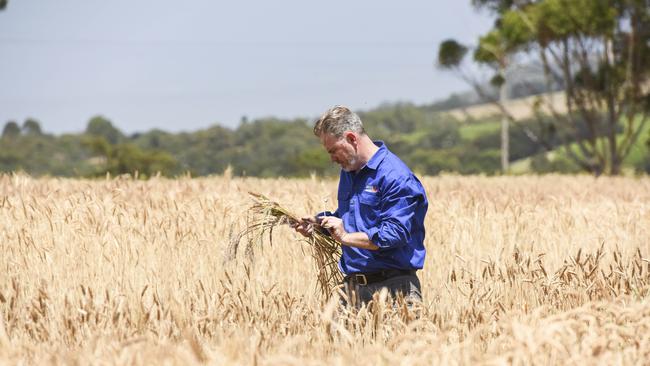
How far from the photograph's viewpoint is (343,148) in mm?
4629

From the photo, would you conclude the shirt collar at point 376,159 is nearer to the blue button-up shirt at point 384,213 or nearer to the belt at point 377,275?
the blue button-up shirt at point 384,213

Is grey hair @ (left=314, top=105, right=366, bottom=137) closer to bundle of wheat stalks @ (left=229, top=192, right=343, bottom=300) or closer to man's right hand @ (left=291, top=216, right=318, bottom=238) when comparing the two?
man's right hand @ (left=291, top=216, right=318, bottom=238)

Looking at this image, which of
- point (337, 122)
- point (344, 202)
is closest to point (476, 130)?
point (344, 202)

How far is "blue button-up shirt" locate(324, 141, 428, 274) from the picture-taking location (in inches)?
178

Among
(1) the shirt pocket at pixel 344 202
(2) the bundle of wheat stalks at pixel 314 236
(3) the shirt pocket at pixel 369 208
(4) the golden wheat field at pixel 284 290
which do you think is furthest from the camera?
(2) the bundle of wheat stalks at pixel 314 236

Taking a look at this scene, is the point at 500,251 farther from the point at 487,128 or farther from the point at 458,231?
the point at 487,128

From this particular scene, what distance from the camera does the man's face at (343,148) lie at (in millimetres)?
4598

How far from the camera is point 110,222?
7.02m

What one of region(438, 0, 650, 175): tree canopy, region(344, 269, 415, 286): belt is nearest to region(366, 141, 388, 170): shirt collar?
region(344, 269, 415, 286): belt

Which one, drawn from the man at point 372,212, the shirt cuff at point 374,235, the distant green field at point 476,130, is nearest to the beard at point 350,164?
the man at point 372,212

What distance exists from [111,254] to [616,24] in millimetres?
32371

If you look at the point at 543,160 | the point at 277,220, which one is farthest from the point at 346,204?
the point at 543,160

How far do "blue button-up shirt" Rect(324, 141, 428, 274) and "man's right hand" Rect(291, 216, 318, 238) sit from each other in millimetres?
183

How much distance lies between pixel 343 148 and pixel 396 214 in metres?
0.46
